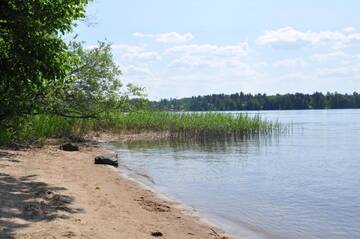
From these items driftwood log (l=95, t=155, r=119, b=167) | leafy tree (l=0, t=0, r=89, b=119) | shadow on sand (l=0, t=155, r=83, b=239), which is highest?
leafy tree (l=0, t=0, r=89, b=119)

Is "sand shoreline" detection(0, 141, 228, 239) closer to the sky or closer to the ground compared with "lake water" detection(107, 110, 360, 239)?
closer to the sky

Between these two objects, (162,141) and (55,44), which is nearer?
(55,44)

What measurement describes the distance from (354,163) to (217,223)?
15.9 meters

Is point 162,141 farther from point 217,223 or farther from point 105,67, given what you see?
point 217,223

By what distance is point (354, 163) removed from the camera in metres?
25.0

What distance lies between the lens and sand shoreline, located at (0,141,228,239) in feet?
26.6

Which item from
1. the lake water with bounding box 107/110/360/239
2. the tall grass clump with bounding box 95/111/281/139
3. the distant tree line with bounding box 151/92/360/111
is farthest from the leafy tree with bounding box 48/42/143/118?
the distant tree line with bounding box 151/92/360/111

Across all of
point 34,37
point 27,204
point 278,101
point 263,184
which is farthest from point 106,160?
point 278,101

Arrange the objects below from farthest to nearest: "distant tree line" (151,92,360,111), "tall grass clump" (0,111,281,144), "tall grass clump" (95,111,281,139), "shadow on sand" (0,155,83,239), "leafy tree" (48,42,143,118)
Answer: "distant tree line" (151,92,360,111) < "tall grass clump" (95,111,281,139) < "tall grass clump" (0,111,281,144) < "leafy tree" (48,42,143,118) < "shadow on sand" (0,155,83,239)

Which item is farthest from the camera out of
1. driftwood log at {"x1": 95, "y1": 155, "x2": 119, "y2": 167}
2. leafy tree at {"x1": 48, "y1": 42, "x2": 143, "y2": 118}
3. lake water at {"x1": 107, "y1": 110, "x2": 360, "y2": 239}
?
leafy tree at {"x1": 48, "y1": 42, "x2": 143, "y2": 118}

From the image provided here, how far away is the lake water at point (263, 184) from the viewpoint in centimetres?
1180

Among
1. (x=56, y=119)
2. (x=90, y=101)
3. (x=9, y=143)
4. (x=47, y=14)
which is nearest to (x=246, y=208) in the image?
(x=47, y=14)

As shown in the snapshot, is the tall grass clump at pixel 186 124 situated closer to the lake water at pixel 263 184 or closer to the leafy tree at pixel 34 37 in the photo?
the lake water at pixel 263 184

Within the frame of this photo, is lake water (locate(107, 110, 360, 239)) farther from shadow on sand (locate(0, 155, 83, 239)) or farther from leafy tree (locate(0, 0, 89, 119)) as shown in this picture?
leafy tree (locate(0, 0, 89, 119))
